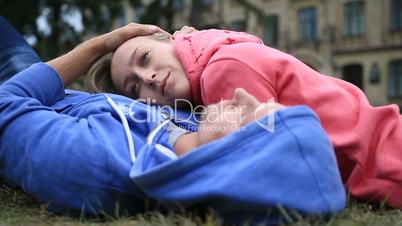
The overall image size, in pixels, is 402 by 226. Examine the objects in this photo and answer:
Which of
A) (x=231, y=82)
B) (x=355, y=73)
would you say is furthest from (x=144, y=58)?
(x=355, y=73)

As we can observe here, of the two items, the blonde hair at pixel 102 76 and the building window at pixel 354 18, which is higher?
the blonde hair at pixel 102 76

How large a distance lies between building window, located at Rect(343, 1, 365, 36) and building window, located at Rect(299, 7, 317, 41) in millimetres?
1503

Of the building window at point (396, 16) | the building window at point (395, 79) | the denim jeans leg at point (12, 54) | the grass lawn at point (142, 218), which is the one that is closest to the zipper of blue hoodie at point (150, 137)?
the grass lawn at point (142, 218)

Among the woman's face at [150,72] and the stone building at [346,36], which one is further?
the stone building at [346,36]

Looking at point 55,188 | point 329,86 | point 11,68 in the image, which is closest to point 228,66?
point 329,86

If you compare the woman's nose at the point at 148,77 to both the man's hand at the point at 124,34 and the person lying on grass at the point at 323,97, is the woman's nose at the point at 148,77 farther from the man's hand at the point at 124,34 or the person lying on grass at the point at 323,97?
the man's hand at the point at 124,34

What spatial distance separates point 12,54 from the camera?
2.69m

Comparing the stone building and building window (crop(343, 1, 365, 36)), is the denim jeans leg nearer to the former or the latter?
the stone building

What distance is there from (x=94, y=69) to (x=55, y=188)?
0.83m

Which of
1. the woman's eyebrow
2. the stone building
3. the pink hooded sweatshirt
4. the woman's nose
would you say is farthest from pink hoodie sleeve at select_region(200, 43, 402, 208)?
the stone building

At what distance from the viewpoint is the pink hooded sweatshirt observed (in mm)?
1931

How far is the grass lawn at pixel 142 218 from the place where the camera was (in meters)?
1.61

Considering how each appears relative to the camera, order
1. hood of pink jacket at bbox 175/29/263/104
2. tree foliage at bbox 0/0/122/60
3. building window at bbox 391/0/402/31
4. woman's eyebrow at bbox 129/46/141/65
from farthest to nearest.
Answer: building window at bbox 391/0/402/31 → tree foliage at bbox 0/0/122/60 → woman's eyebrow at bbox 129/46/141/65 → hood of pink jacket at bbox 175/29/263/104

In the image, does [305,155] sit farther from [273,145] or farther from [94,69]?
[94,69]
